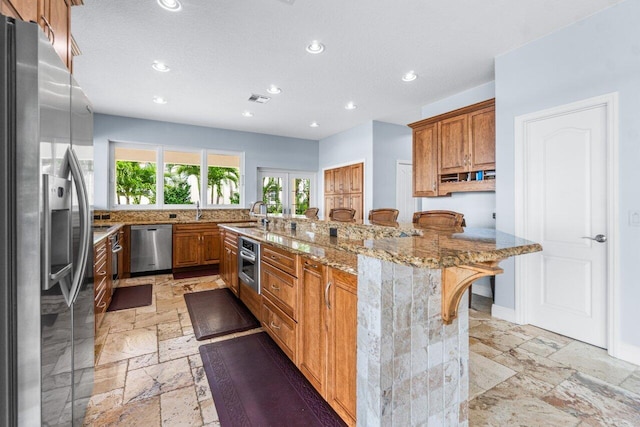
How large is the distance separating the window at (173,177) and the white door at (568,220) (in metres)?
5.35

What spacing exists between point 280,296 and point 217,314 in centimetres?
134

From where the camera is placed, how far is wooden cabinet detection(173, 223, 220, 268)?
511cm

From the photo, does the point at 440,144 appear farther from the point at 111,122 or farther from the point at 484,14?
the point at 111,122

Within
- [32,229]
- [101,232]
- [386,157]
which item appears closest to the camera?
[32,229]

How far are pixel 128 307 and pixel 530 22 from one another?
5101mm

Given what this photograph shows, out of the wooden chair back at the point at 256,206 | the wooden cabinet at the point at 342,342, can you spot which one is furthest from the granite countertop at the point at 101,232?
the wooden cabinet at the point at 342,342

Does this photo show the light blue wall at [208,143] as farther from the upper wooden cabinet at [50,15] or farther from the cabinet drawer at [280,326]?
the cabinet drawer at [280,326]

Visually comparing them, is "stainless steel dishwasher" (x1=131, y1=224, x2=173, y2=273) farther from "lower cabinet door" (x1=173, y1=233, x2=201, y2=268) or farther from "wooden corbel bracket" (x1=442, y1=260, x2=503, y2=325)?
"wooden corbel bracket" (x1=442, y1=260, x2=503, y2=325)

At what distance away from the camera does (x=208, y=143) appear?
596 centimetres

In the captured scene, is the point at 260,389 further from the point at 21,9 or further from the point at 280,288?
the point at 21,9

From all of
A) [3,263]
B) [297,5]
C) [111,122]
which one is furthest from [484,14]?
[111,122]

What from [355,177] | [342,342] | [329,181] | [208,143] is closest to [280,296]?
[342,342]

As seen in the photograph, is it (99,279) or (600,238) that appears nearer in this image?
(600,238)

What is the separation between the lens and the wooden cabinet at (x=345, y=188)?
5.89 meters
